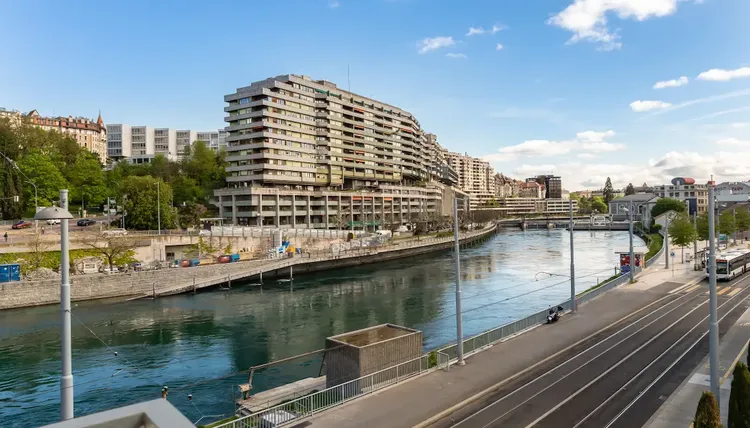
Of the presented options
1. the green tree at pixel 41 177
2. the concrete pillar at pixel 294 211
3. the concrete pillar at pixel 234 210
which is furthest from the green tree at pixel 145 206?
the concrete pillar at pixel 294 211

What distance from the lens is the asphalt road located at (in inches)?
655

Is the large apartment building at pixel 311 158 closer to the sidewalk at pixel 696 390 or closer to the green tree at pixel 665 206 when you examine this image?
the green tree at pixel 665 206

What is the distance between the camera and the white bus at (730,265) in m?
46.0

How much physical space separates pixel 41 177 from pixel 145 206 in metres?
22.1

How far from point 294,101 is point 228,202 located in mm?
27619

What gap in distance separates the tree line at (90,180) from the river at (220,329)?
29863 millimetres

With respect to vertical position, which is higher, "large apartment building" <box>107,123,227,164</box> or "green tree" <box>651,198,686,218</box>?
"large apartment building" <box>107,123,227,164</box>

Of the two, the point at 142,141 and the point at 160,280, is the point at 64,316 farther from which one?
the point at 142,141

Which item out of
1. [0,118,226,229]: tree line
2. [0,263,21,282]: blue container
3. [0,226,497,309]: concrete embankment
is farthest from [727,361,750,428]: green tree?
[0,118,226,229]: tree line

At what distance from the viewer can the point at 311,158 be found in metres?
114

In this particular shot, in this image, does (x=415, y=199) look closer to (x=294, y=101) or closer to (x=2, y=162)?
(x=294, y=101)

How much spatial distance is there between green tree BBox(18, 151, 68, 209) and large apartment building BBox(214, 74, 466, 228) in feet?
97.6

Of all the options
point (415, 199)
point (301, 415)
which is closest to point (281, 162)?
point (415, 199)

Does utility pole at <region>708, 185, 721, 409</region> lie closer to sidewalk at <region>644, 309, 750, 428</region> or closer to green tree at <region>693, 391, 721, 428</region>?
sidewalk at <region>644, 309, 750, 428</region>
